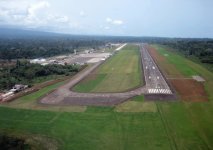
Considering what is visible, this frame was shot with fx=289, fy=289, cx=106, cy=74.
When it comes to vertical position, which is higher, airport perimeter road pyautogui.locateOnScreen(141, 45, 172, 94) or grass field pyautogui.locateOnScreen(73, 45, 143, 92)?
airport perimeter road pyautogui.locateOnScreen(141, 45, 172, 94)

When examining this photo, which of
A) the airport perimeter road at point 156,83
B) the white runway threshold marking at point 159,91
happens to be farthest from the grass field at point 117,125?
the airport perimeter road at point 156,83

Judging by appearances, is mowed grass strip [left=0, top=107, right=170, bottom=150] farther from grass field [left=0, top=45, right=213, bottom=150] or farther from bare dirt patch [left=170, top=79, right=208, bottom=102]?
bare dirt patch [left=170, top=79, right=208, bottom=102]

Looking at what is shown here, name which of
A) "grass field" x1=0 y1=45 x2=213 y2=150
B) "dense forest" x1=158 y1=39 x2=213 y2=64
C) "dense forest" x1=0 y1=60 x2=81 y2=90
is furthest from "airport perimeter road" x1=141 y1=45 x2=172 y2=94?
"dense forest" x1=158 y1=39 x2=213 y2=64

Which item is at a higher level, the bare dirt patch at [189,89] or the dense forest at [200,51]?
the dense forest at [200,51]

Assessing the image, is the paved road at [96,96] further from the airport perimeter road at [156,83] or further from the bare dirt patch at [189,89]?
the bare dirt patch at [189,89]

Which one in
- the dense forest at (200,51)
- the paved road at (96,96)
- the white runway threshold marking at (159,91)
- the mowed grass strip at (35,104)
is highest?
the dense forest at (200,51)

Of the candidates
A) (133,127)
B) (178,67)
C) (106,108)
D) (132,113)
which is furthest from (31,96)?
(178,67)

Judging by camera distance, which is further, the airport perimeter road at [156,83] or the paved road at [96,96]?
the airport perimeter road at [156,83]
